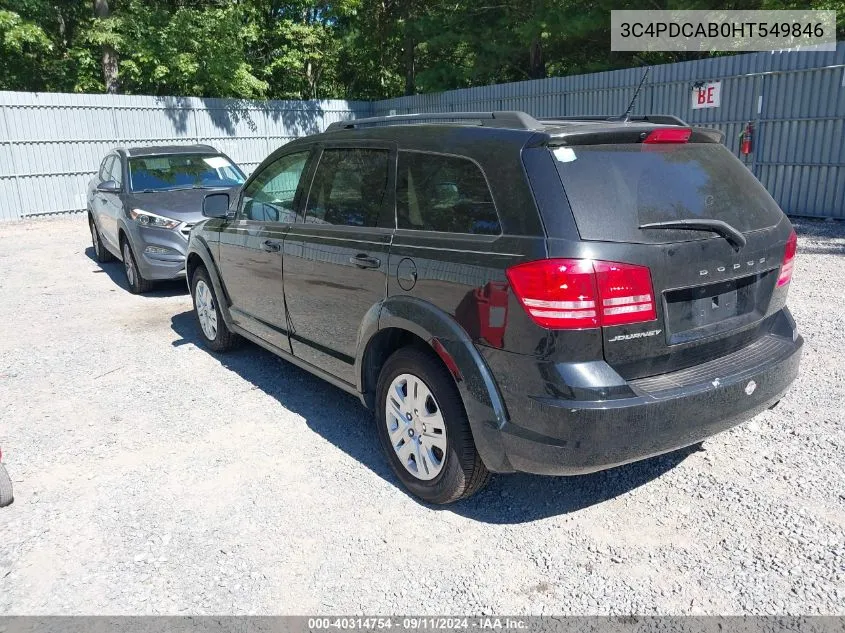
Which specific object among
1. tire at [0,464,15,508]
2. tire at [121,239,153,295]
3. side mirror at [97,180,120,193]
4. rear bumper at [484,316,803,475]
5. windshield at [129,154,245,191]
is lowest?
tire at [0,464,15,508]

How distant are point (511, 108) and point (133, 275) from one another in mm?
10795

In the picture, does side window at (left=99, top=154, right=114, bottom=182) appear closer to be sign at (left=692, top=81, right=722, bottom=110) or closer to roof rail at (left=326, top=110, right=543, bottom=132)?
roof rail at (left=326, top=110, right=543, bottom=132)

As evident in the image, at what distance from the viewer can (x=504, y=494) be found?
3.39 metres

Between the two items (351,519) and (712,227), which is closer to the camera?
(712,227)

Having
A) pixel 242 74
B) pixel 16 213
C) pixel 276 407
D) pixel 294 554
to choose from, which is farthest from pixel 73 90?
pixel 294 554

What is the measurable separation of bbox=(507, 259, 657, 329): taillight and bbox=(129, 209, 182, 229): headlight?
603 centimetres

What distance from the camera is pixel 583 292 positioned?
2.56 m

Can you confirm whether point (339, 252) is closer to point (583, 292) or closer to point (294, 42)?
point (583, 292)

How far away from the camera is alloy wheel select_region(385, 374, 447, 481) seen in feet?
10.4

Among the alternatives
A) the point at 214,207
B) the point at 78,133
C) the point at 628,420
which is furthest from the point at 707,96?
the point at 78,133

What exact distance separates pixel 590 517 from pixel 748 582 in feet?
2.38

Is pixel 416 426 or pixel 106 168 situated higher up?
pixel 106 168

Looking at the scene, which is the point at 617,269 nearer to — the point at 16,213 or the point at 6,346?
the point at 6,346

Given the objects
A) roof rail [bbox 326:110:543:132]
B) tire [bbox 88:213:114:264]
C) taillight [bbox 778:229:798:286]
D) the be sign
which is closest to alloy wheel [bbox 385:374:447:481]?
roof rail [bbox 326:110:543:132]
